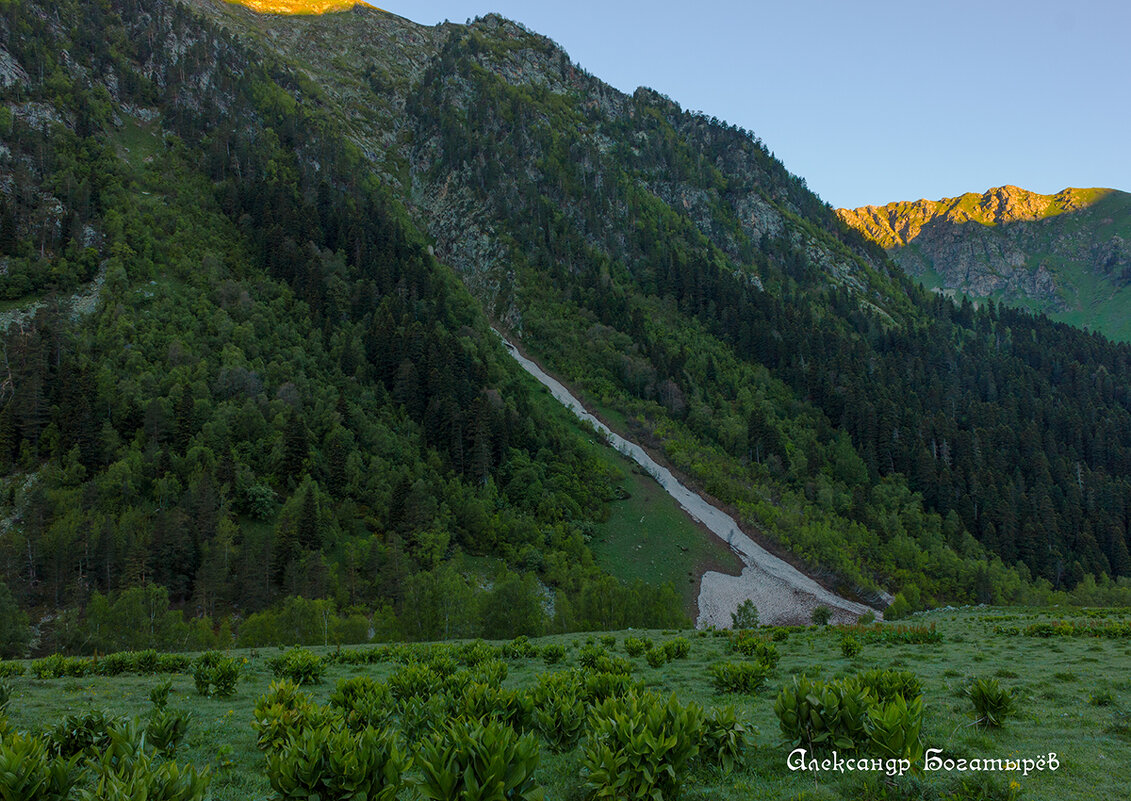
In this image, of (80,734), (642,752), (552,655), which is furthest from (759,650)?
(80,734)

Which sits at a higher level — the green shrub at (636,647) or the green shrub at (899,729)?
the green shrub at (899,729)

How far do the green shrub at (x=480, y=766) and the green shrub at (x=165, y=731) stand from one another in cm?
819

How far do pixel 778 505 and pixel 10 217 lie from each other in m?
164

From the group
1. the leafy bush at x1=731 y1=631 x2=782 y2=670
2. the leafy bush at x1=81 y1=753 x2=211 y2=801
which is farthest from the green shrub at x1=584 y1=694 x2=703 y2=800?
the leafy bush at x1=731 y1=631 x2=782 y2=670

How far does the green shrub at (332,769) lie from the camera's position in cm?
777

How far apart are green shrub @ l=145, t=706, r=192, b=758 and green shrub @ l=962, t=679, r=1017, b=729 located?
726 inches

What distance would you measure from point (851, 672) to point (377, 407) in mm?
94118

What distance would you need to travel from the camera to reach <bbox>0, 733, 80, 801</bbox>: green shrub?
6.54 metres

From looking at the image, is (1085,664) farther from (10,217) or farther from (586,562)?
(10,217)

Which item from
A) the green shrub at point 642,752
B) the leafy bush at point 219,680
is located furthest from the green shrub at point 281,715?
the leafy bush at point 219,680

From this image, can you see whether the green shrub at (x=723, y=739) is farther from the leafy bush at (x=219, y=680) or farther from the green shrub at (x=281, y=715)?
the leafy bush at (x=219, y=680)

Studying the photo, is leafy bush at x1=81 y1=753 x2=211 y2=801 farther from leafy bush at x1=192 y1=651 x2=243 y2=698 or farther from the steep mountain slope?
the steep mountain slope

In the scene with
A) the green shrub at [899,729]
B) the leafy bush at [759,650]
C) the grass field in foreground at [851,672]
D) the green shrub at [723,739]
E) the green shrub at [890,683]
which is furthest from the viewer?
the leafy bush at [759,650]

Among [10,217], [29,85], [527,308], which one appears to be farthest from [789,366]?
[29,85]
